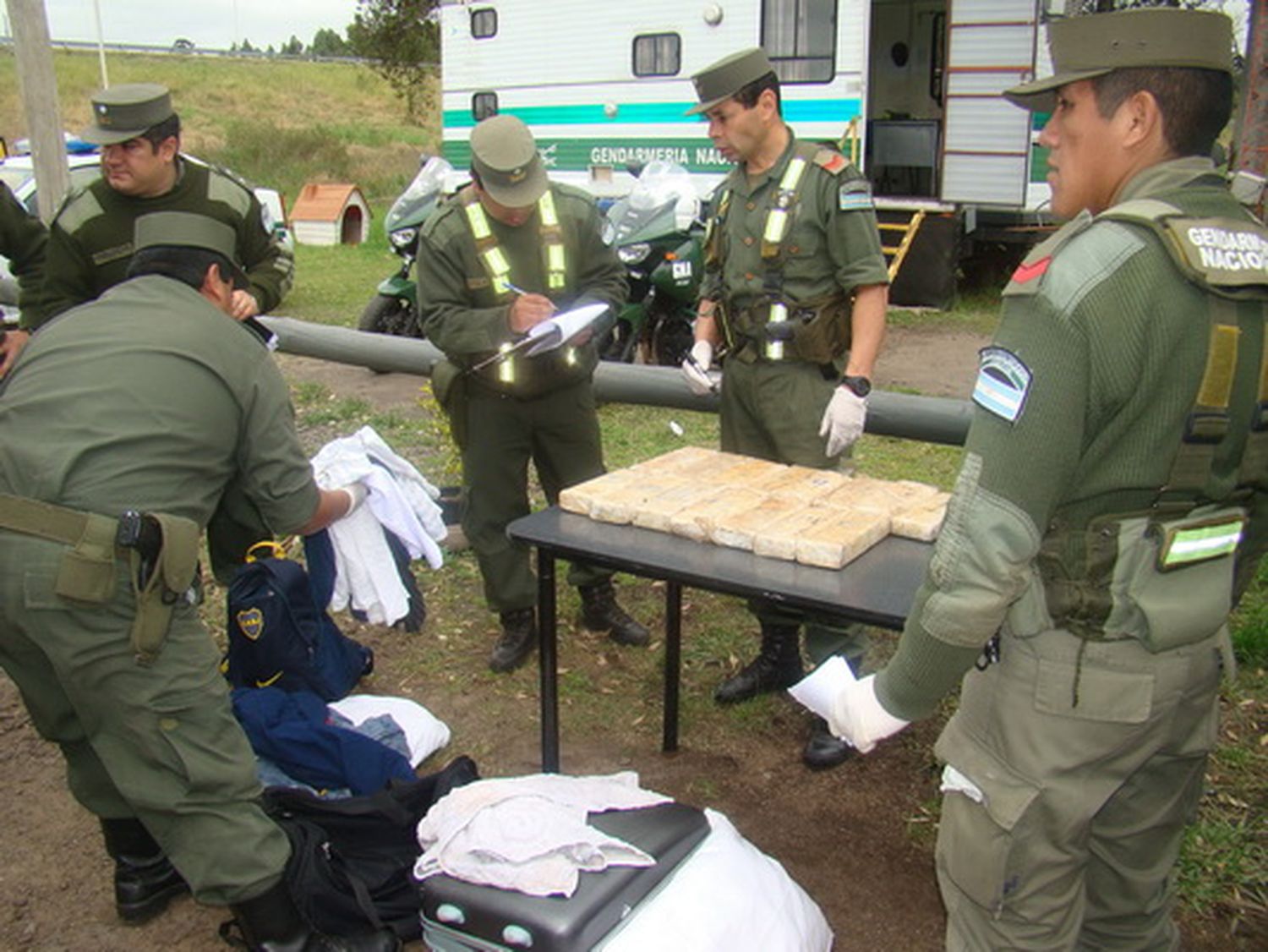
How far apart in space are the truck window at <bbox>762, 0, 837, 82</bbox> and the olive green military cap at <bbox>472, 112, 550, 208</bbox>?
7596 millimetres

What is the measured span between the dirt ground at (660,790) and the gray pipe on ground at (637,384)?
1.08 meters

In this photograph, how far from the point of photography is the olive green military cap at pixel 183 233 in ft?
8.40

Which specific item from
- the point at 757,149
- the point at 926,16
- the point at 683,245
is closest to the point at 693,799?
the point at 757,149

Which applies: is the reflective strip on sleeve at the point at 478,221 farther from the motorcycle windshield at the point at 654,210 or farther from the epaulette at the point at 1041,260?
the motorcycle windshield at the point at 654,210

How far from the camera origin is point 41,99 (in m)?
5.80

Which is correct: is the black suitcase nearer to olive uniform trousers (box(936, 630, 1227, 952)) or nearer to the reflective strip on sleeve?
olive uniform trousers (box(936, 630, 1227, 952))

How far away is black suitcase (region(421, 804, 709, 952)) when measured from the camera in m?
2.08

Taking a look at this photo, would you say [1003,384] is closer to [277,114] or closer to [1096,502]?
[1096,502]

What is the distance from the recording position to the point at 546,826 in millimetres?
2234

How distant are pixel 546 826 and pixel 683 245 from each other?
5388mm

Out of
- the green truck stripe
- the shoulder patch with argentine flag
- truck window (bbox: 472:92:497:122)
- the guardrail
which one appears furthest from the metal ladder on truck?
the guardrail

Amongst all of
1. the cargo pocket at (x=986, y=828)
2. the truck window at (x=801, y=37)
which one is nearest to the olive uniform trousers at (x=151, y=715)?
the cargo pocket at (x=986, y=828)

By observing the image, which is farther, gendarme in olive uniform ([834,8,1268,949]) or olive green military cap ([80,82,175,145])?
olive green military cap ([80,82,175,145])

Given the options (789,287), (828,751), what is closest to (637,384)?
(789,287)
